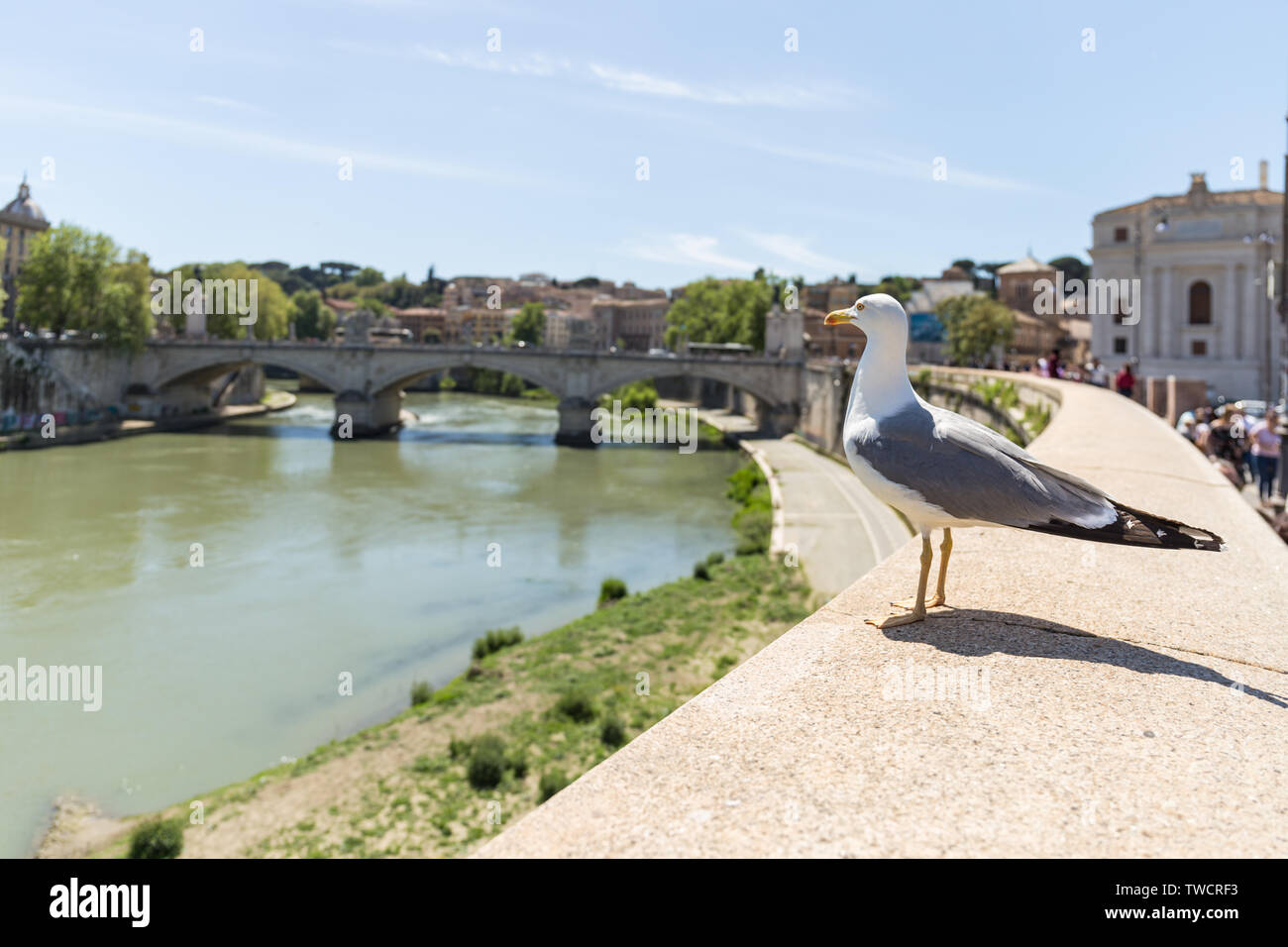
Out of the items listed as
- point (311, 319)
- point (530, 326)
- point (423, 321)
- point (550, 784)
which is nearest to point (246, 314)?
point (530, 326)

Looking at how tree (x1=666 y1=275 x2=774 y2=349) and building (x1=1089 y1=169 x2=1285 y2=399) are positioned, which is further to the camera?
tree (x1=666 y1=275 x2=774 y2=349)

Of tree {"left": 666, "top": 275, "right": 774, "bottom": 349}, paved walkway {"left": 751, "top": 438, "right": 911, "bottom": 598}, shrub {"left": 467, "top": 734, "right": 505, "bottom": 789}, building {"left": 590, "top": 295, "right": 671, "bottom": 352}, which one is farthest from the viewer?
building {"left": 590, "top": 295, "right": 671, "bottom": 352}

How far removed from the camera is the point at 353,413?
50.0 metres

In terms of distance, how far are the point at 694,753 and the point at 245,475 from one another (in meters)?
34.2

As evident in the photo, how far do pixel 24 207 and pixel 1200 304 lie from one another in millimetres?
74296

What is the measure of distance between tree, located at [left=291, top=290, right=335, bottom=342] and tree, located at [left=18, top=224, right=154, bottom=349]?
47.1m

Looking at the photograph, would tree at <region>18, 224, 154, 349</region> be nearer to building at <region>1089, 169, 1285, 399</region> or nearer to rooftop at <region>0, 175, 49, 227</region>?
rooftop at <region>0, 175, 49, 227</region>

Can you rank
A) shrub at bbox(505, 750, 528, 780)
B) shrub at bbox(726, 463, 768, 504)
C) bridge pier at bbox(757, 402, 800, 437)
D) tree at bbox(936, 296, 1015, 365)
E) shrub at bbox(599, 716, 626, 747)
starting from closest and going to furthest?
shrub at bbox(505, 750, 528, 780)
shrub at bbox(599, 716, 626, 747)
shrub at bbox(726, 463, 768, 504)
tree at bbox(936, 296, 1015, 365)
bridge pier at bbox(757, 402, 800, 437)

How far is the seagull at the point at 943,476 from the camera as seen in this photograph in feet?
10.2

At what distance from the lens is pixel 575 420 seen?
1914 inches

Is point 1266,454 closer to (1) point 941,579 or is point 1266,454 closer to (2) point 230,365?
(1) point 941,579

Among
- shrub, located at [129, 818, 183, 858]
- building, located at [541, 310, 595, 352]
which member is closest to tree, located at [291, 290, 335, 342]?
building, located at [541, 310, 595, 352]

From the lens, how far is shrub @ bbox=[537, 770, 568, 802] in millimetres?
9406
